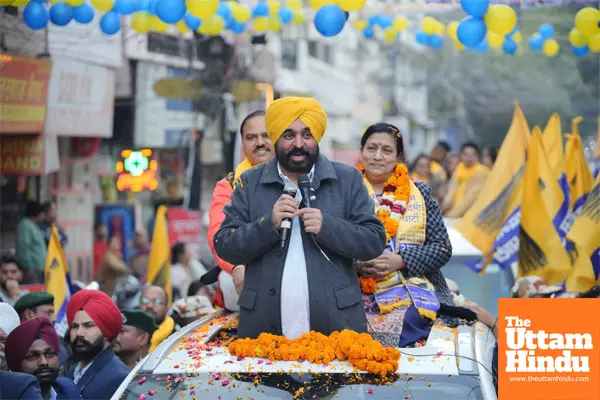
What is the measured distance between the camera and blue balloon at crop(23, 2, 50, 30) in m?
11.0

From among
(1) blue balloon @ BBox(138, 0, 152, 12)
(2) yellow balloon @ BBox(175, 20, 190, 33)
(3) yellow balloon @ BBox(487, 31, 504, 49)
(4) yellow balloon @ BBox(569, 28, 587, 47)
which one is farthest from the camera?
(3) yellow balloon @ BBox(487, 31, 504, 49)

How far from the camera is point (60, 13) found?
11.3 m

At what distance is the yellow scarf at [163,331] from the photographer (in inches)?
306

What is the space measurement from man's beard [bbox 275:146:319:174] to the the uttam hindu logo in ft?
4.40

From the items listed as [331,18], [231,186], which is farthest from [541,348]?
[331,18]

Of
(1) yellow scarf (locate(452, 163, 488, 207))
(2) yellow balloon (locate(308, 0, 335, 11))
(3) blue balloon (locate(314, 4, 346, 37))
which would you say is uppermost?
(2) yellow balloon (locate(308, 0, 335, 11))

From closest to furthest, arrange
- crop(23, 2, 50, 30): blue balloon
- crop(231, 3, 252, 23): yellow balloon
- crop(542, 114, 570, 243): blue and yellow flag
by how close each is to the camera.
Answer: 1. crop(542, 114, 570, 243): blue and yellow flag
2. crop(23, 2, 50, 30): blue balloon
3. crop(231, 3, 252, 23): yellow balloon

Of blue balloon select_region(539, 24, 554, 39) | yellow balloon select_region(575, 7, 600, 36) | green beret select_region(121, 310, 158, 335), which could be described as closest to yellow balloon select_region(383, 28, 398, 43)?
blue balloon select_region(539, 24, 554, 39)

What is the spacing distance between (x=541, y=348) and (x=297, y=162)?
1483 millimetres

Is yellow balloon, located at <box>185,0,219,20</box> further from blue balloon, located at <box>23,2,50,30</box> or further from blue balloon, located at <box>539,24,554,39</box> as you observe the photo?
A: blue balloon, located at <box>539,24,554,39</box>

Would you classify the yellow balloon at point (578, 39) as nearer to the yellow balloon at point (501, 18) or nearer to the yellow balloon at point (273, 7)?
the yellow balloon at point (501, 18)

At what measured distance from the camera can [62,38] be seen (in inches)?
684

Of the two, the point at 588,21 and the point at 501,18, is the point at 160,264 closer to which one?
the point at 501,18

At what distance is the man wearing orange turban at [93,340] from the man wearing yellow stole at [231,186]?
0.72 m
